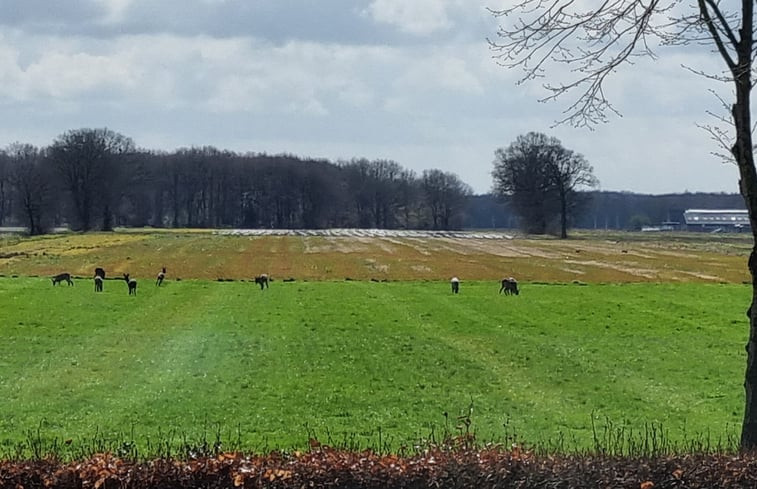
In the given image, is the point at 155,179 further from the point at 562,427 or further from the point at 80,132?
the point at 562,427

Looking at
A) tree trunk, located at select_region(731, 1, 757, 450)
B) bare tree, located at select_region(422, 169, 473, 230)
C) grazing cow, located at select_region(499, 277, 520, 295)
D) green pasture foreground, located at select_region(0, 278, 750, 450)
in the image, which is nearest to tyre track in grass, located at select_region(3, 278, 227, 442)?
green pasture foreground, located at select_region(0, 278, 750, 450)

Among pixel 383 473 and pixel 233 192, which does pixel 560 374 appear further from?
pixel 233 192

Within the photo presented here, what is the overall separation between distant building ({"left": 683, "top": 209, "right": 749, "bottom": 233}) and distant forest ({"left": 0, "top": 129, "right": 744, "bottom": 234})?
5.06 metres

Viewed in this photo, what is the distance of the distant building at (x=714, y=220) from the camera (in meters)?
165

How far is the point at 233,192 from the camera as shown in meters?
166

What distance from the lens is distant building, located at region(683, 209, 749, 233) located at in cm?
16512

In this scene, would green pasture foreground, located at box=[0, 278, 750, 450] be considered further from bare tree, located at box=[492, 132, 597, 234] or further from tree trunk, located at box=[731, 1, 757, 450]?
bare tree, located at box=[492, 132, 597, 234]

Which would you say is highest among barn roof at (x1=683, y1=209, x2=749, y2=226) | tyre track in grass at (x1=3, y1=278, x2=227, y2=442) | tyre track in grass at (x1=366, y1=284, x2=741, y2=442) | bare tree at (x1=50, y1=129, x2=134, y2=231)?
bare tree at (x1=50, y1=129, x2=134, y2=231)

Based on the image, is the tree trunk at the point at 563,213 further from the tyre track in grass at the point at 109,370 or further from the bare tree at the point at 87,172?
the tyre track in grass at the point at 109,370

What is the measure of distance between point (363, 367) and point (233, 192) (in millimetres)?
147001

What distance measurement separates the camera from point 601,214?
643 ft

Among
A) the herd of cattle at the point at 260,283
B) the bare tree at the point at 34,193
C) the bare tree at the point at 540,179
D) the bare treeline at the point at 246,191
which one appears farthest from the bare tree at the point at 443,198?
the herd of cattle at the point at 260,283

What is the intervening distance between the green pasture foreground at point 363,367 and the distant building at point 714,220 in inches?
5302

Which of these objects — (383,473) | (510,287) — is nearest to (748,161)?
(383,473)
